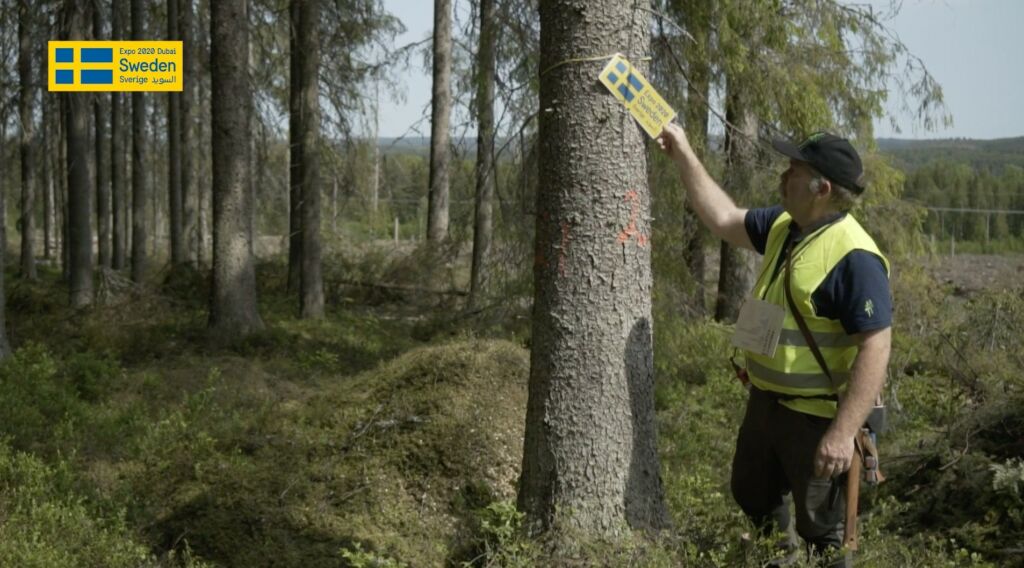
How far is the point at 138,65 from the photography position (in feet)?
57.8

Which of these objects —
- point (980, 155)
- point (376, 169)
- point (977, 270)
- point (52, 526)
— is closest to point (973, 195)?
point (980, 155)

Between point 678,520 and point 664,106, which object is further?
point 678,520

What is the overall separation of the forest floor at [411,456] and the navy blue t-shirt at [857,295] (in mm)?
1132

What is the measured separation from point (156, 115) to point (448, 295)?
1587cm

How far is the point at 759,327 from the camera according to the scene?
389 cm

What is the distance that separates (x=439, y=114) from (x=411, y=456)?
1179cm

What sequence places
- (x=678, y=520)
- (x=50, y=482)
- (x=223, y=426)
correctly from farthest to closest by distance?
(x=223, y=426) → (x=50, y=482) → (x=678, y=520)

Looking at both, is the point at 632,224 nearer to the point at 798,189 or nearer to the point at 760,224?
the point at 760,224

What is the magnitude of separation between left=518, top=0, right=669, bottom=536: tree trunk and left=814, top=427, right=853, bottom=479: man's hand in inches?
36.1

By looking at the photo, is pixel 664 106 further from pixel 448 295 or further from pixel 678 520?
pixel 448 295

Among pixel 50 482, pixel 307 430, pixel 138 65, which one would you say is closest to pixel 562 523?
pixel 307 430

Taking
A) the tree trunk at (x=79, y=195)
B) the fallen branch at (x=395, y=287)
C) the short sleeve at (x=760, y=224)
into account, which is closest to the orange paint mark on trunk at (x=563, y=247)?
the short sleeve at (x=760, y=224)

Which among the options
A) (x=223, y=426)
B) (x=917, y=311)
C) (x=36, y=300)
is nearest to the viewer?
(x=223, y=426)

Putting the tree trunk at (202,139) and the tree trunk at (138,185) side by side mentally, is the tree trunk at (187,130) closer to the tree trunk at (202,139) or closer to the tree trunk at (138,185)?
the tree trunk at (202,139)
